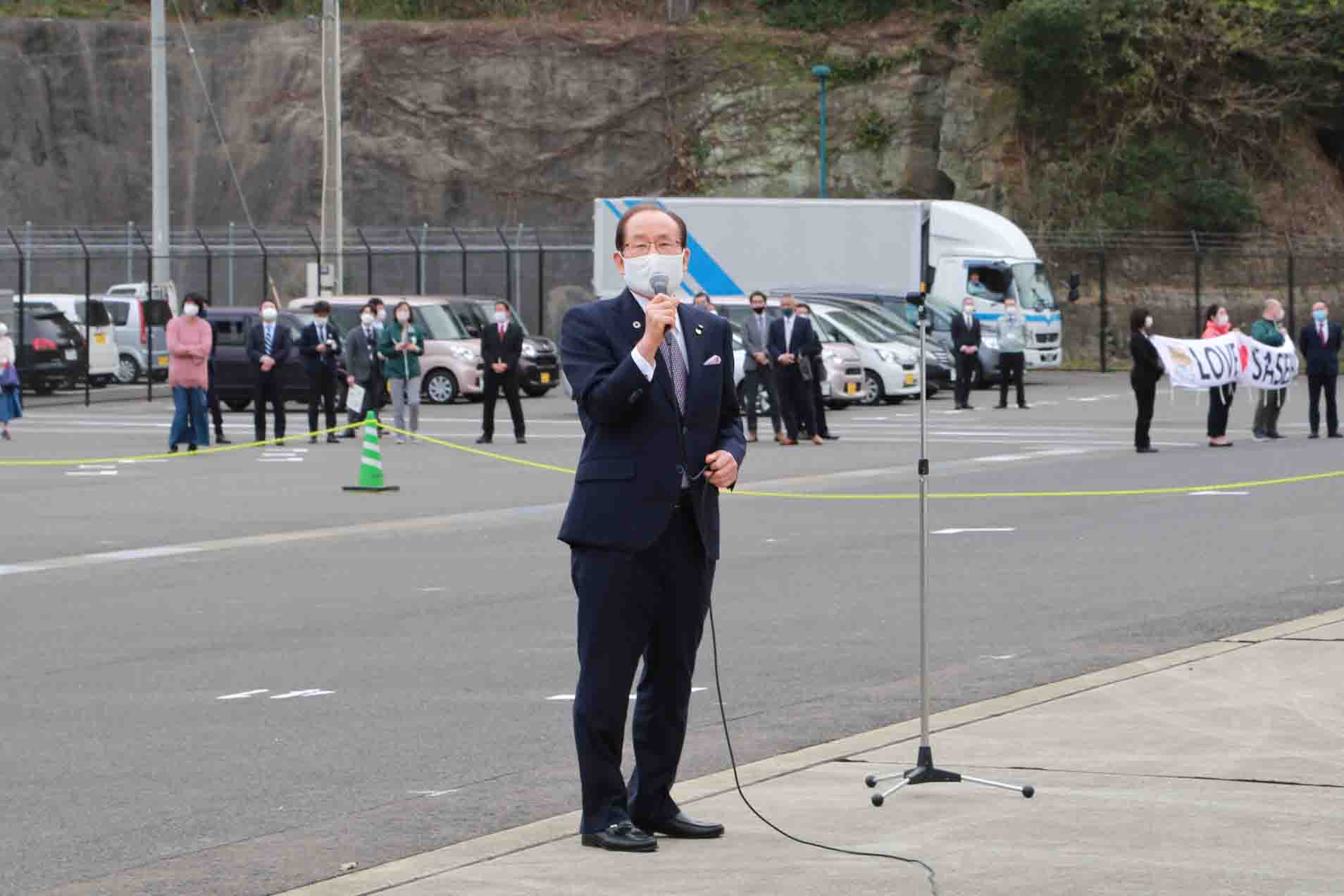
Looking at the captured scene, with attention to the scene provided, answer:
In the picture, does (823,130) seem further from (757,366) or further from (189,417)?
(189,417)

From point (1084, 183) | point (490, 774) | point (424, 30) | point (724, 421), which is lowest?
point (490, 774)

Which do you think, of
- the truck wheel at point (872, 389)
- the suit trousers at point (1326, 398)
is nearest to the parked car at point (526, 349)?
the truck wheel at point (872, 389)

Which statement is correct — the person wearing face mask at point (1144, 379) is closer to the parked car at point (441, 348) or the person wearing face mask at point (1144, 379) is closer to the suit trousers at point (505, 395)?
the suit trousers at point (505, 395)

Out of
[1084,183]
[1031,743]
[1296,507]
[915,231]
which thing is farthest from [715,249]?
[1031,743]

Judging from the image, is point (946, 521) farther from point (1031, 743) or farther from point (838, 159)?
point (838, 159)

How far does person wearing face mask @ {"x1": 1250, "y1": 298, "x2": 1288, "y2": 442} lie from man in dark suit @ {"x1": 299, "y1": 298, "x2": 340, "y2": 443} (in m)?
12.2

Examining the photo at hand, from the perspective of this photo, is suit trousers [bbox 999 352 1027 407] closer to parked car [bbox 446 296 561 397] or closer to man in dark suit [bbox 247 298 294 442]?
parked car [bbox 446 296 561 397]

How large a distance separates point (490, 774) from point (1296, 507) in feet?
40.0

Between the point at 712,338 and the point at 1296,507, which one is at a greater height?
the point at 712,338

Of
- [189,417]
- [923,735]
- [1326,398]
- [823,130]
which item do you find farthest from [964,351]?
[923,735]

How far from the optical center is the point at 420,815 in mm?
7344

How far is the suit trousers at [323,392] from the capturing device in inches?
1216

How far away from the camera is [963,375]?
36344 millimetres

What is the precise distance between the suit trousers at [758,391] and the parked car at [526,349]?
26.0ft
